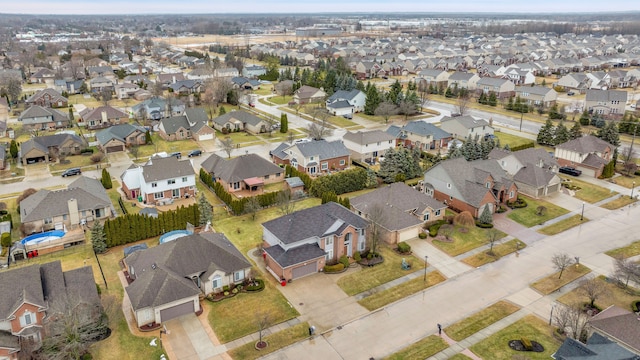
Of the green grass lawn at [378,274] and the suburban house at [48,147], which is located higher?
the suburban house at [48,147]

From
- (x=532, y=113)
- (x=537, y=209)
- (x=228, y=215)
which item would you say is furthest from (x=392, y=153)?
(x=532, y=113)

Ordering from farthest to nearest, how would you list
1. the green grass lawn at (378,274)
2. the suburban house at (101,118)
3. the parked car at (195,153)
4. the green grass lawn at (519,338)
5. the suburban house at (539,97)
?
the suburban house at (539,97), the suburban house at (101,118), the parked car at (195,153), the green grass lawn at (378,274), the green grass lawn at (519,338)

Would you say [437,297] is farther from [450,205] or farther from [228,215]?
[228,215]

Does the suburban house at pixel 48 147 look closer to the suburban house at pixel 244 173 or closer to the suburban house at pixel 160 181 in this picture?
the suburban house at pixel 160 181

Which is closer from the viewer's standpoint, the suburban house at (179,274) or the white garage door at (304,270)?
the suburban house at (179,274)

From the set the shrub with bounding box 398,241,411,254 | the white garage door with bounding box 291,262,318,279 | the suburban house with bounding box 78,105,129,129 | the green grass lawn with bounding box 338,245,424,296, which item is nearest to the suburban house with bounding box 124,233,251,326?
the white garage door with bounding box 291,262,318,279

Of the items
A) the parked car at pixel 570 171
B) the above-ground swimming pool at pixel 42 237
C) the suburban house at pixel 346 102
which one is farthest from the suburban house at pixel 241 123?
the parked car at pixel 570 171

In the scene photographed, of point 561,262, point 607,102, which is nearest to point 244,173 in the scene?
point 561,262

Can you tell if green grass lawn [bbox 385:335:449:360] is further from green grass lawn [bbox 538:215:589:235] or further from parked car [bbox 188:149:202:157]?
parked car [bbox 188:149:202:157]
